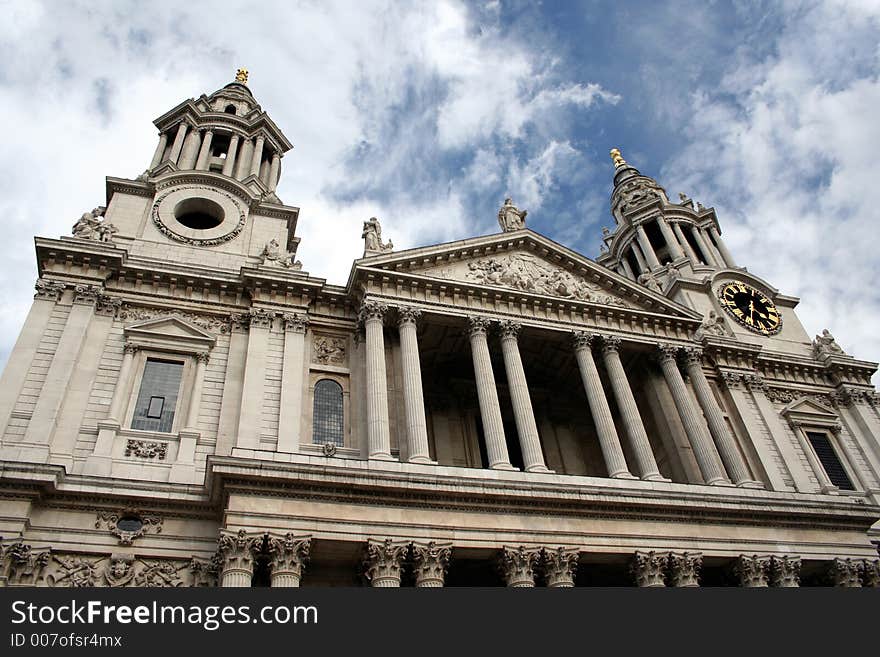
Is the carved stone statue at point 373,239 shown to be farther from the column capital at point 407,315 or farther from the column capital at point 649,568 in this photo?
the column capital at point 649,568

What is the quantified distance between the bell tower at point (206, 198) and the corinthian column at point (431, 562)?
12.8 metres

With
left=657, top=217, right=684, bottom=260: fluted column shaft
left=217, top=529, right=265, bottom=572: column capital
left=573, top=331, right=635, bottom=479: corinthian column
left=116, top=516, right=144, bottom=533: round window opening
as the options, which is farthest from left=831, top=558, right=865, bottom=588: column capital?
A: left=116, top=516, right=144, bottom=533: round window opening

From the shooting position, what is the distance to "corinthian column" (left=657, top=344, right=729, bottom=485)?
24281 millimetres

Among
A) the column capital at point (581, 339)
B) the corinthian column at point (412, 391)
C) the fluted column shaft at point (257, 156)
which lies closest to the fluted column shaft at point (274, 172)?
the fluted column shaft at point (257, 156)

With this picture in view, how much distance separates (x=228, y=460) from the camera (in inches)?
711

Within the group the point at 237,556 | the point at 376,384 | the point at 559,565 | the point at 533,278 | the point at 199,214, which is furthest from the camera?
the point at 199,214

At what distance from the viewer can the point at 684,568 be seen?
2048 centimetres

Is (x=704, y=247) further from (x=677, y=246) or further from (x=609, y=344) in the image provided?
(x=609, y=344)

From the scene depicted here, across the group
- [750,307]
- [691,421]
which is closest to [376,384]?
[691,421]

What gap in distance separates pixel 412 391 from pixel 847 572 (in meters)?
14.9

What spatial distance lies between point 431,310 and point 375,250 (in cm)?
358

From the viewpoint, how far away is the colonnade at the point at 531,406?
72.1 feet

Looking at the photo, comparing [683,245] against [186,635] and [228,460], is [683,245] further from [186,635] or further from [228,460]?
[186,635]

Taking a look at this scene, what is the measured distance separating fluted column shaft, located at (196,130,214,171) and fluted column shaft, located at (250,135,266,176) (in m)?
2.10
